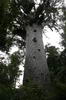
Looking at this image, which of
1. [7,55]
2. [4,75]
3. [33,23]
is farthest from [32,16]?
[4,75]

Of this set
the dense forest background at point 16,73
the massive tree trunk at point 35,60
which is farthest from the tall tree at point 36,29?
the dense forest background at point 16,73

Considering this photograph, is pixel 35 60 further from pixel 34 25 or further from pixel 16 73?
pixel 34 25

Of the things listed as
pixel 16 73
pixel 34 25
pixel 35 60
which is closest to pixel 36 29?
pixel 34 25

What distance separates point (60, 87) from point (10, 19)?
12.4ft

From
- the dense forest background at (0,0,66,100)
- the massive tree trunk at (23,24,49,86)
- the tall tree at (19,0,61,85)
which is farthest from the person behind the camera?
the tall tree at (19,0,61,85)

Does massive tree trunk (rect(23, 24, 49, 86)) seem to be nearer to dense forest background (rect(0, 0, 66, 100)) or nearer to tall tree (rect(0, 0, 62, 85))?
tall tree (rect(0, 0, 62, 85))

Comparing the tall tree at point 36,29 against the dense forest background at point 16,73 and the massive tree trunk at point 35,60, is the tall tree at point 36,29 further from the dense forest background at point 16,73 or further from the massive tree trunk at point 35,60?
the dense forest background at point 16,73

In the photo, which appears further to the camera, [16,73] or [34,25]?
[34,25]

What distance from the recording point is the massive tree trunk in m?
6.25

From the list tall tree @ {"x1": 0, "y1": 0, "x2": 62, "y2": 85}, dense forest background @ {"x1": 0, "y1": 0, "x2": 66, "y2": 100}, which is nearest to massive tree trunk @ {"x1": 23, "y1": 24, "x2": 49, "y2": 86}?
tall tree @ {"x1": 0, "y1": 0, "x2": 62, "y2": 85}

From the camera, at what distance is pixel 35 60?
21.9 feet

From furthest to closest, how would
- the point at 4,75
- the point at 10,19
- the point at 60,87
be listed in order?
1. the point at 10,19
2. the point at 4,75
3. the point at 60,87

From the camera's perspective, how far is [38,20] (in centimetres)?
800

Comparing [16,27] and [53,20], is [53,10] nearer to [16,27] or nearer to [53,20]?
[53,20]
